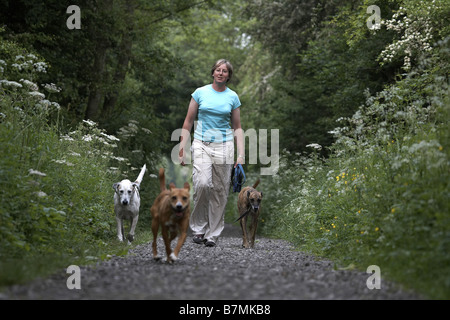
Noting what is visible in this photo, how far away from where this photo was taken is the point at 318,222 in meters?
10.0

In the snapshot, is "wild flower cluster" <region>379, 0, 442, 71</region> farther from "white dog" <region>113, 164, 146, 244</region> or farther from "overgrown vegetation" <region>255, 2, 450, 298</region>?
"white dog" <region>113, 164, 146, 244</region>

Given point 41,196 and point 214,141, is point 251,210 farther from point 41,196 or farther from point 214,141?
point 41,196

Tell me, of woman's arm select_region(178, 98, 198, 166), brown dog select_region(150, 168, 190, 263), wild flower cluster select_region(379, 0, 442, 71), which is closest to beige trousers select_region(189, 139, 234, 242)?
woman's arm select_region(178, 98, 198, 166)

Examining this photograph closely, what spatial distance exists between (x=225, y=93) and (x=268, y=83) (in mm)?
14301

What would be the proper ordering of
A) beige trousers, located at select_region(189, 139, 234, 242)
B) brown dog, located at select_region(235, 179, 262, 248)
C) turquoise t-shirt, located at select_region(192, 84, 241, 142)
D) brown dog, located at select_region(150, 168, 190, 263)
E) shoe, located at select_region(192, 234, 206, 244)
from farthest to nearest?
1. brown dog, located at select_region(235, 179, 262, 248)
2. shoe, located at select_region(192, 234, 206, 244)
3. beige trousers, located at select_region(189, 139, 234, 242)
4. turquoise t-shirt, located at select_region(192, 84, 241, 142)
5. brown dog, located at select_region(150, 168, 190, 263)

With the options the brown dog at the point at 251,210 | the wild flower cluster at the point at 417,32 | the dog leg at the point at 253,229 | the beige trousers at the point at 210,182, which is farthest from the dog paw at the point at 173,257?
the wild flower cluster at the point at 417,32

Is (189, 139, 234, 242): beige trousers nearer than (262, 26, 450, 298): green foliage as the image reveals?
No

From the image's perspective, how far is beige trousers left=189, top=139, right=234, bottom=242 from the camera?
9289 millimetres

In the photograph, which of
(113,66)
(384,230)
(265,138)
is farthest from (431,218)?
(113,66)

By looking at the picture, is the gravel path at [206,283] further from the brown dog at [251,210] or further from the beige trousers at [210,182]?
the brown dog at [251,210]

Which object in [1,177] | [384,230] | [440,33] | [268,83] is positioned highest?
[268,83]

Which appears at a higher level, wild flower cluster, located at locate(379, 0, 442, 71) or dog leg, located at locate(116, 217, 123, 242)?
wild flower cluster, located at locate(379, 0, 442, 71)

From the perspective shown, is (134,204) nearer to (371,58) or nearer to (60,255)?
(60,255)

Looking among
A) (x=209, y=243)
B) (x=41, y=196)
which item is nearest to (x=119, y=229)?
(x=209, y=243)
